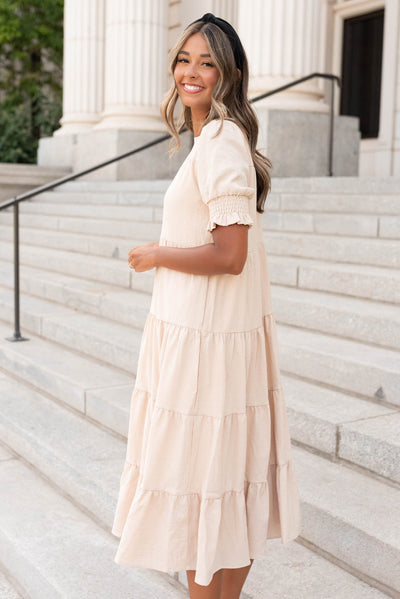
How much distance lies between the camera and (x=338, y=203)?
629 cm

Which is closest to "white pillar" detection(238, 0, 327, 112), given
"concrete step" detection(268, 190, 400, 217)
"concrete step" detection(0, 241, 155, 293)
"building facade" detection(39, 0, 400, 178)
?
"building facade" detection(39, 0, 400, 178)

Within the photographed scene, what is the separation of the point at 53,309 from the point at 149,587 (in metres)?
4.00

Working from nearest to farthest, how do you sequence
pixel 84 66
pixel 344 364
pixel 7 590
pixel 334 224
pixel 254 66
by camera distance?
pixel 7 590 < pixel 344 364 < pixel 334 224 < pixel 254 66 < pixel 84 66

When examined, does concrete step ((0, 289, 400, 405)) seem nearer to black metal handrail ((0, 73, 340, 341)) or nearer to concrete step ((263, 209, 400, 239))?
black metal handrail ((0, 73, 340, 341))

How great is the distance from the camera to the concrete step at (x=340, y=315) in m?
Answer: 4.13

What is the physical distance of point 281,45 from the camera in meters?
8.82

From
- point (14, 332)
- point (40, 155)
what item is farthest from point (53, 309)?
point (40, 155)

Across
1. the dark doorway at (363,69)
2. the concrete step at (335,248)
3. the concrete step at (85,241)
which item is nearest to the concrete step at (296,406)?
the concrete step at (335,248)

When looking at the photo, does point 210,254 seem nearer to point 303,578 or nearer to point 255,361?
point 255,361

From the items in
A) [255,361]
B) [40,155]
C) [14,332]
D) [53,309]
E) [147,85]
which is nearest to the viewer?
[255,361]

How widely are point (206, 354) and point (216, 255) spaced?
0.28m

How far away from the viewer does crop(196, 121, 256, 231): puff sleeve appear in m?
1.93

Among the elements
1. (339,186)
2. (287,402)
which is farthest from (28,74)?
(287,402)

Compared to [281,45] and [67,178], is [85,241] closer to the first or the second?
[67,178]
